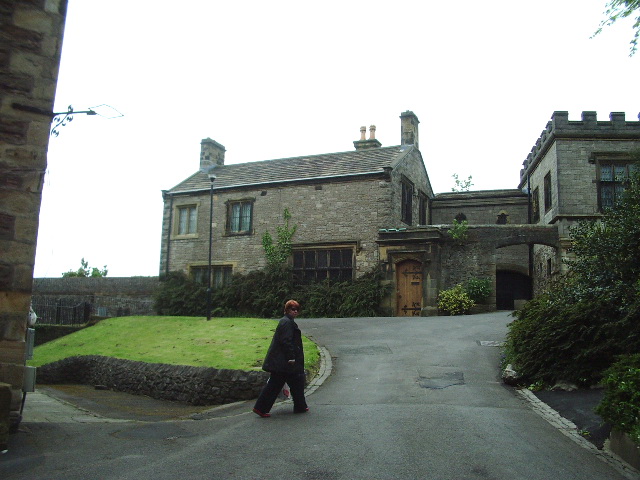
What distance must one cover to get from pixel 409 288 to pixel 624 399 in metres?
17.0

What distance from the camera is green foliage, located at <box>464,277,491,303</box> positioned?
22.7 metres

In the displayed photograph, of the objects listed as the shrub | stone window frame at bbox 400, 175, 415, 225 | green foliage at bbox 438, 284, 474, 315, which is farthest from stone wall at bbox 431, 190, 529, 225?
the shrub

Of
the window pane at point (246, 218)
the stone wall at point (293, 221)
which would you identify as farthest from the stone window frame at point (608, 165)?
the window pane at point (246, 218)

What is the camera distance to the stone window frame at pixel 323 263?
996 inches

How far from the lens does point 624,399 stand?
644 cm

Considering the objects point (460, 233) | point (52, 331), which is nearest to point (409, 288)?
point (460, 233)

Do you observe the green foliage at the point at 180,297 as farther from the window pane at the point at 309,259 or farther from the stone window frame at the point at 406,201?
the stone window frame at the point at 406,201

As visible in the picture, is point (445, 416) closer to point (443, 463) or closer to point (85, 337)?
point (443, 463)

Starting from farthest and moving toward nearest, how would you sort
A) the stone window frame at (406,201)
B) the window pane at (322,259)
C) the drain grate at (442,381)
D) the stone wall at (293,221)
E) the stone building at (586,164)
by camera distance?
the stone window frame at (406,201) → the window pane at (322,259) → the stone wall at (293,221) → the stone building at (586,164) → the drain grate at (442,381)

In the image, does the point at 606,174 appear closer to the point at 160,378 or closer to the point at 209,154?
the point at 160,378

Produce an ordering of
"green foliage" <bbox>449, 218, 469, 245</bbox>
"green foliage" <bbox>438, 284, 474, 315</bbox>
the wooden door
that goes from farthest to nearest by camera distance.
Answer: "green foliage" <bbox>449, 218, 469, 245</bbox> < the wooden door < "green foliage" <bbox>438, 284, 474, 315</bbox>

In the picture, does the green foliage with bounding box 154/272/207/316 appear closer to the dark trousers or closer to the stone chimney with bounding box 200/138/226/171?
the stone chimney with bounding box 200/138/226/171

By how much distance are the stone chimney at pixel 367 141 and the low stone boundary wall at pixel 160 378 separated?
57.2ft

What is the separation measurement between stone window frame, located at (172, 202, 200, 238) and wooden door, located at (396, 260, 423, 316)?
11.2 meters
